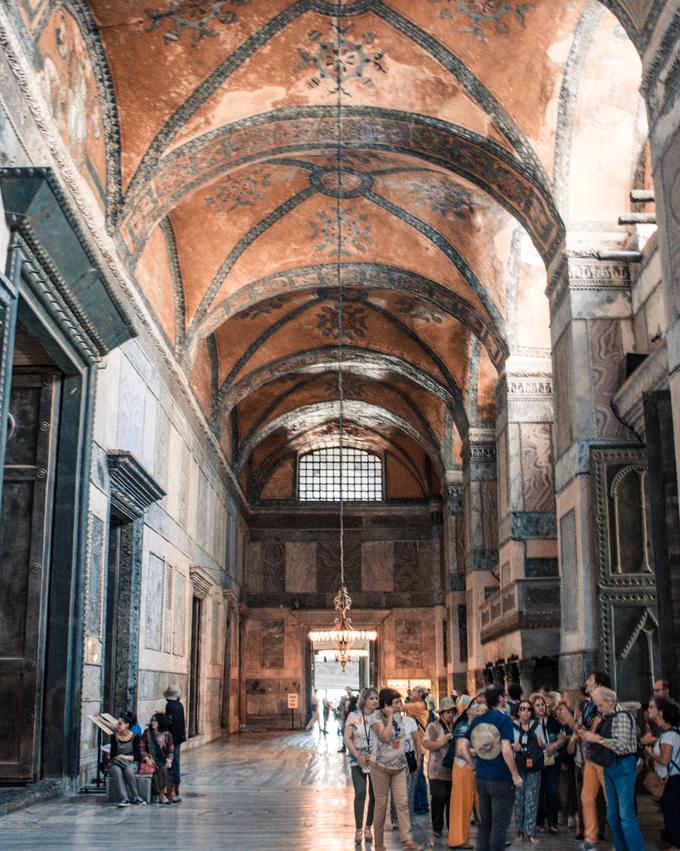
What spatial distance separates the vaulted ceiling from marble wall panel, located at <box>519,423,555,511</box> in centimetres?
137

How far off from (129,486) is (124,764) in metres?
3.68

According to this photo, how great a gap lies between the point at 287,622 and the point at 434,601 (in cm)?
423

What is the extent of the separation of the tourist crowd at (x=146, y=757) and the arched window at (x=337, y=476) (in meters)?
20.3

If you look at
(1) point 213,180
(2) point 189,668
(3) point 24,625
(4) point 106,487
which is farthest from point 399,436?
(3) point 24,625

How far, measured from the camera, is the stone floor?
7270mm

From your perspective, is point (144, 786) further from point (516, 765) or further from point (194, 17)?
point (194, 17)

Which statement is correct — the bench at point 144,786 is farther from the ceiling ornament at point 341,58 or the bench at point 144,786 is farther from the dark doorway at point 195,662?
the dark doorway at point 195,662

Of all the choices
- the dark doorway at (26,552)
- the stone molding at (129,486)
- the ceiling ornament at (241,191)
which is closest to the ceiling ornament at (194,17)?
the ceiling ornament at (241,191)

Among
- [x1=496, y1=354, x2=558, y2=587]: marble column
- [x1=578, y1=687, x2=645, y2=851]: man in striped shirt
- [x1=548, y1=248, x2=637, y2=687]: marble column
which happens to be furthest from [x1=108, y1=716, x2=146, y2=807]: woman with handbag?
[x1=496, y1=354, x2=558, y2=587]: marble column

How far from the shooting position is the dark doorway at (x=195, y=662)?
18994 mm

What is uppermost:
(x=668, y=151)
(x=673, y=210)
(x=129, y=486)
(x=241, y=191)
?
(x=241, y=191)

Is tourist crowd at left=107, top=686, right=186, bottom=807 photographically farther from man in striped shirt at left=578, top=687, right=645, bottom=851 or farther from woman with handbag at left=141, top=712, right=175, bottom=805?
man in striped shirt at left=578, top=687, right=645, bottom=851

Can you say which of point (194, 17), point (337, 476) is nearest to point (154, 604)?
point (194, 17)

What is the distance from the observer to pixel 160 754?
9836 mm
